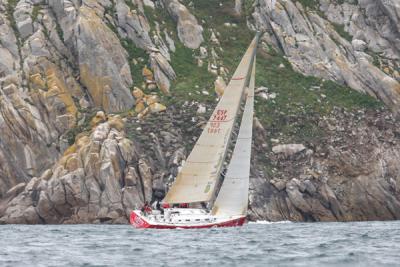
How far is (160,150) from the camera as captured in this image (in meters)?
91.2

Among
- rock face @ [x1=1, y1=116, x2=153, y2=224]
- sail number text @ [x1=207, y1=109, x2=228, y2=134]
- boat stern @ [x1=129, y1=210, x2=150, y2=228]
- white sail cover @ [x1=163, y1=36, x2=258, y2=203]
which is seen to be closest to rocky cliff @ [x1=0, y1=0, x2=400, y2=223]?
rock face @ [x1=1, y1=116, x2=153, y2=224]

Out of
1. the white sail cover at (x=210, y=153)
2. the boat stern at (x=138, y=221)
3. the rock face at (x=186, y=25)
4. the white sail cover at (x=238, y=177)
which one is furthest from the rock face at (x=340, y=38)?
the boat stern at (x=138, y=221)

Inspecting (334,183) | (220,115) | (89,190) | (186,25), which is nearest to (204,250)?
(220,115)

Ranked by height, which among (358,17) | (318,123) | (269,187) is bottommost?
(269,187)

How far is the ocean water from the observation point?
3744cm

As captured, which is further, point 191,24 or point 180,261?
point 191,24

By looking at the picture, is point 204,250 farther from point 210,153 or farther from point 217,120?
→ point 217,120

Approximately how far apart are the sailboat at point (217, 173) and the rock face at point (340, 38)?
125ft

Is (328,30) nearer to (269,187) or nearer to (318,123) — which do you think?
(318,123)

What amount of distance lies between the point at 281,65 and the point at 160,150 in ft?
84.8

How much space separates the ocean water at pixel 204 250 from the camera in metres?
37.4

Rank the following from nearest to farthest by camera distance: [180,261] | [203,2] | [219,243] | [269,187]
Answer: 1. [180,261]
2. [219,243]
3. [269,187]
4. [203,2]

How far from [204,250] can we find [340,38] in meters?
72.2

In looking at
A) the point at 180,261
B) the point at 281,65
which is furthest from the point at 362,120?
the point at 180,261
